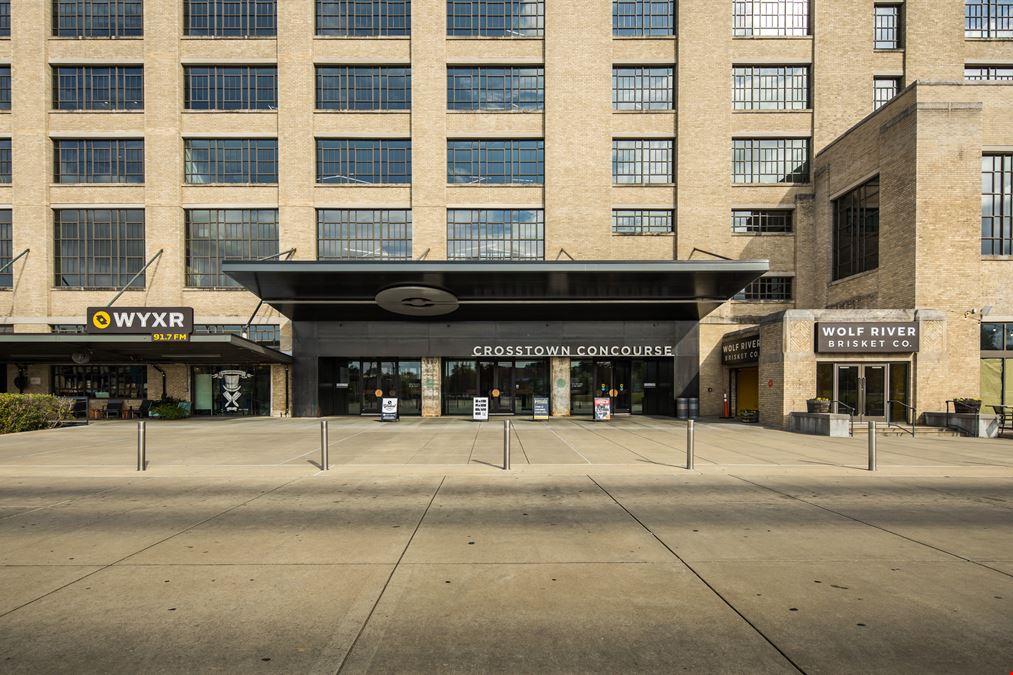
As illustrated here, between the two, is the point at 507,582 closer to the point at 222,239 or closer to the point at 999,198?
the point at 999,198

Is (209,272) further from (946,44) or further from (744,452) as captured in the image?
(946,44)

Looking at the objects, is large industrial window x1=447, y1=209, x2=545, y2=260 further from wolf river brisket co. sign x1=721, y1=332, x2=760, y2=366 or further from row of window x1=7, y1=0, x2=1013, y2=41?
wolf river brisket co. sign x1=721, y1=332, x2=760, y2=366

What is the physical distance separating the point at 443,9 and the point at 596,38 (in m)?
8.29

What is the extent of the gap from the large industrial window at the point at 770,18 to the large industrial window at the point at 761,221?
9585 millimetres

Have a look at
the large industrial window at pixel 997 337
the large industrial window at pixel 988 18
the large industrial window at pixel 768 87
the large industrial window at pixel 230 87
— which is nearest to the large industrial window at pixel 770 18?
the large industrial window at pixel 768 87

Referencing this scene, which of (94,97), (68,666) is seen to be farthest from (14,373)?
(68,666)

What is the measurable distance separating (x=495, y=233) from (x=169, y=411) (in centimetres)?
1838

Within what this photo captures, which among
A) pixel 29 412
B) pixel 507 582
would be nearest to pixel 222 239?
pixel 29 412

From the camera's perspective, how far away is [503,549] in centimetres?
604

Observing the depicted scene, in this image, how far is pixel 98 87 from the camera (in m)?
27.1

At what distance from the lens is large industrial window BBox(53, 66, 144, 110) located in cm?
2695

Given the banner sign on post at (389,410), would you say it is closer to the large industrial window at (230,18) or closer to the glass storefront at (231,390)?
the glass storefront at (231,390)

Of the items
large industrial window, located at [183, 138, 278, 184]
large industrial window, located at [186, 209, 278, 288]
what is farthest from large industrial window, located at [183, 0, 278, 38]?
large industrial window, located at [186, 209, 278, 288]

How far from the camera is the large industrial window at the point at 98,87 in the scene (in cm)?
2695
